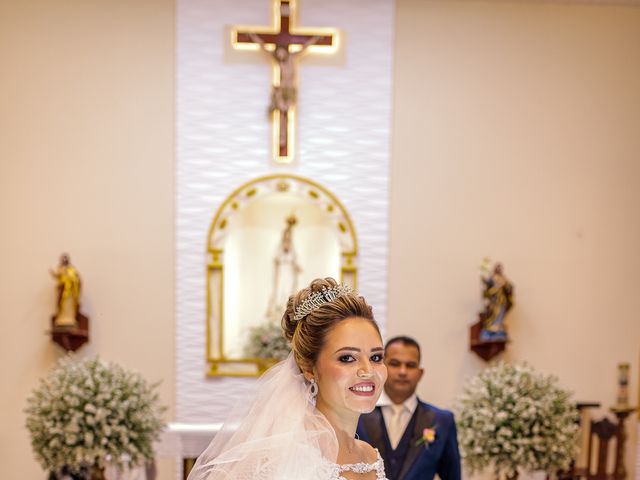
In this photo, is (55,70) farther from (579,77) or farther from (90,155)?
(579,77)

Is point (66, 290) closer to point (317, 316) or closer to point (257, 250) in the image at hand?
point (257, 250)

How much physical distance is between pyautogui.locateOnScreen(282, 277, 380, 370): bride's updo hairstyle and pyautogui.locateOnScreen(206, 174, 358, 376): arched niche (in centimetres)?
460

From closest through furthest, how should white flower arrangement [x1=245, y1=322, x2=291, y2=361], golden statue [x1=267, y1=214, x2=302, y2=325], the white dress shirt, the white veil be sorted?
the white veil < the white dress shirt < white flower arrangement [x1=245, y1=322, x2=291, y2=361] < golden statue [x1=267, y1=214, x2=302, y2=325]

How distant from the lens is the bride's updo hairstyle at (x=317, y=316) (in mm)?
2832

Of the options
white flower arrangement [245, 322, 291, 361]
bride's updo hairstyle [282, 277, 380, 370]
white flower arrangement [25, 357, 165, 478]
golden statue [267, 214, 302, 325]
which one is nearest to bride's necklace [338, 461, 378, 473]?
bride's updo hairstyle [282, 277, 380, 370]

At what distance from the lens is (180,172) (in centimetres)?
764

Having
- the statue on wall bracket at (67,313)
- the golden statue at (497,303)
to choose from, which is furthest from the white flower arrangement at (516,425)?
the statue on wall bracket at (67,313)

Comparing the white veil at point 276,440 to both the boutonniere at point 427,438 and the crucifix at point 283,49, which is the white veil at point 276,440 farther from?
the crucifix at point 283,49

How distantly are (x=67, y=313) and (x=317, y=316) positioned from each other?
5199 millimetres

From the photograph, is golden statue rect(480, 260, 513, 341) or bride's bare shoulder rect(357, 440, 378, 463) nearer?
bride's bare shoulder rect(357, 440, 378, 463)

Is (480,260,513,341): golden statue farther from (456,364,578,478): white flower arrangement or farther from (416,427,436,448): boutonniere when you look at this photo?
(416,427,436,448): boutonniere

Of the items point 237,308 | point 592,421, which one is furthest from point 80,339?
point 592,421

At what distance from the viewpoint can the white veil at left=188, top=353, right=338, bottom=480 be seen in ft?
8.66

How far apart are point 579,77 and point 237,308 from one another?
4163mm
